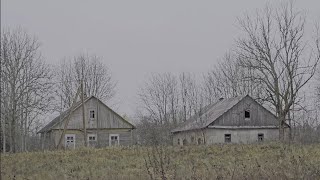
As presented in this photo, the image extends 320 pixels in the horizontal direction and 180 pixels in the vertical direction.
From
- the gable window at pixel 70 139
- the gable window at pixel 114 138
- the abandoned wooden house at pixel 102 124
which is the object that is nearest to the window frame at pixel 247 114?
the abandoned wooden house at pixel 102 124

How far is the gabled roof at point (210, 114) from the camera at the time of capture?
142 ft

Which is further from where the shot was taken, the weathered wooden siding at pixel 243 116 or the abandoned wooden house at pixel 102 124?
the weathered wooden siding at pixel 243 116

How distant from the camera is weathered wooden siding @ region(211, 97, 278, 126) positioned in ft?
141

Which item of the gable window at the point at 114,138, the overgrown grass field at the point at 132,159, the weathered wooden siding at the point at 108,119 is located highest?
the weathered wooden siding at the point at 108,119

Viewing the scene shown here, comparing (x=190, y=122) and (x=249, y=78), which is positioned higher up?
(x=249, y=78)

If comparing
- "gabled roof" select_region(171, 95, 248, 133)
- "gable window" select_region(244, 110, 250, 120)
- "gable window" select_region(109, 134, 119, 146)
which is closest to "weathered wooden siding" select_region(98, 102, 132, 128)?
"gable window" select_region(109, 134, 119, 146)

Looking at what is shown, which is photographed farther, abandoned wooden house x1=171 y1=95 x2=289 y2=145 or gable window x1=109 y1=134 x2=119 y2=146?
gable window x1=109 y1=134 x2=119 y2=146

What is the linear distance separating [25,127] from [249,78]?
20.3m

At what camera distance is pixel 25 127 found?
4156 cm

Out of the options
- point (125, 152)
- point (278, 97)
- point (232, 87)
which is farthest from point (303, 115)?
point (125, 152)

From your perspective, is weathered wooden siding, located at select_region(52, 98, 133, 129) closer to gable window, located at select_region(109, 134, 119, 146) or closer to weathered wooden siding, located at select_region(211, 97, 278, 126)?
gable window, located at select_region(109, 134, 119, 146)

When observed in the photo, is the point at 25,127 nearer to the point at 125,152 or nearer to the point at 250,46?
the point at 250,46

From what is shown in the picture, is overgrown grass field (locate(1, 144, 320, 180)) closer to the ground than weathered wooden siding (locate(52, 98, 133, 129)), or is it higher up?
closer to the ground

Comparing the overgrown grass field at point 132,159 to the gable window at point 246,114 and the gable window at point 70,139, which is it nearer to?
the gable window at point 70,139
